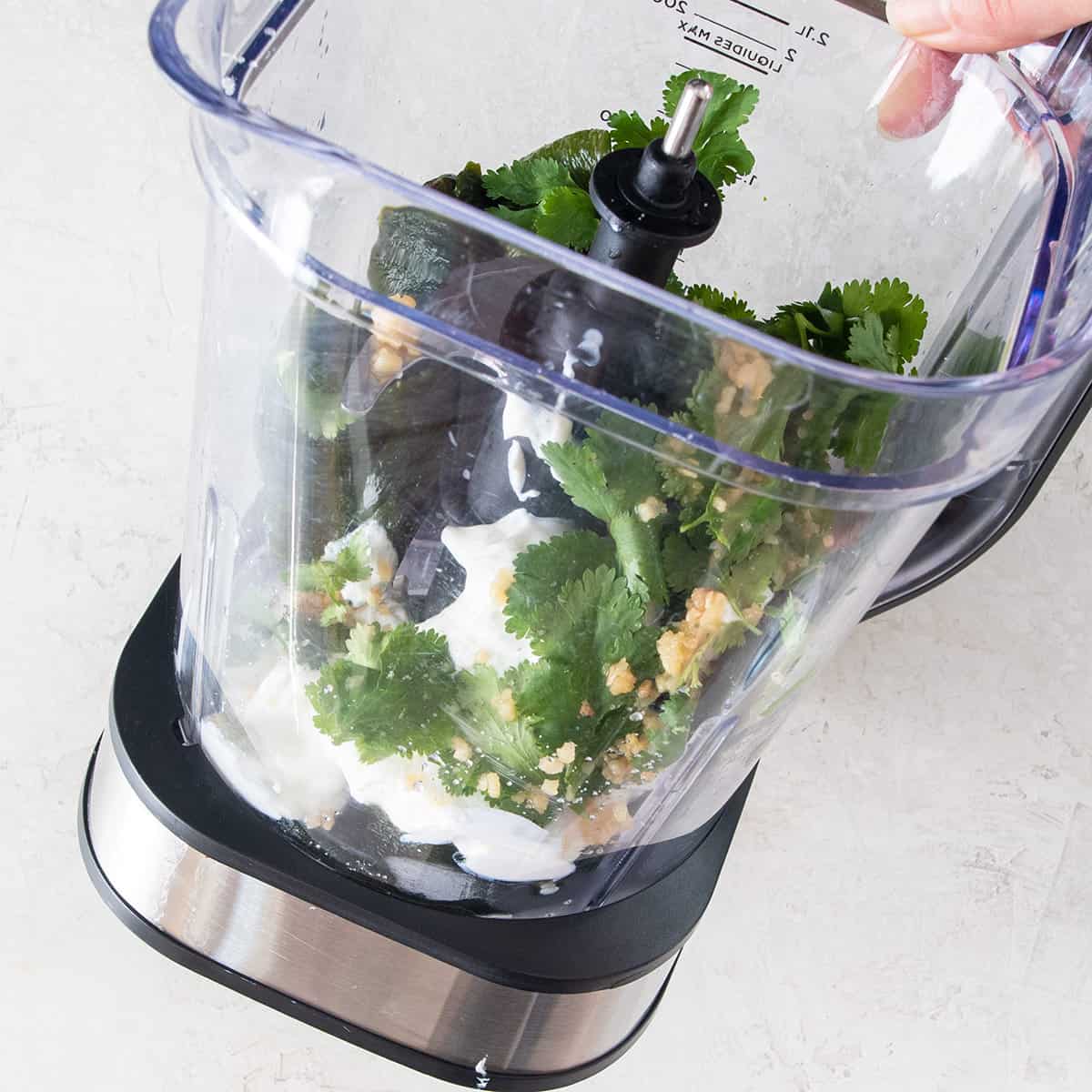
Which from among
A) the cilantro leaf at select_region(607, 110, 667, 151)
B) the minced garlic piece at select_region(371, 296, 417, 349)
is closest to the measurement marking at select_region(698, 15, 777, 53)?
the cilantro leaf at select_region(607, 110, 667, 151)

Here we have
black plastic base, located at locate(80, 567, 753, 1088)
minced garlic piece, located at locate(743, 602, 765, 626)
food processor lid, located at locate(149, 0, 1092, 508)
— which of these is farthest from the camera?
black plastic base, located at locate(80, 567, 753, 1088)

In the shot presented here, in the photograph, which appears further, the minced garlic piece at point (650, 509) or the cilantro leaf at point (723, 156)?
the cilantro leaf at point (723, 156)

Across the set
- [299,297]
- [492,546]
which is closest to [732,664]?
[492,546]

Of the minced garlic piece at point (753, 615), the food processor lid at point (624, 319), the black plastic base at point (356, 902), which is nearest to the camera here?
the food processor lid at point (624, 319)

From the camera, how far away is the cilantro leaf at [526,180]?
583mm

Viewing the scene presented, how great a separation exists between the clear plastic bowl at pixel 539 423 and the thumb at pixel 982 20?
1.2 inches

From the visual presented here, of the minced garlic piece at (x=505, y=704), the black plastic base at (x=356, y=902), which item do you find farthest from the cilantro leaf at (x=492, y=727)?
the black plastic base at (x=356, y=902)

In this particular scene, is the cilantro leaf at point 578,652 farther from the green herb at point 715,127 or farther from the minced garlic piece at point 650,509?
the green herb at point 715,127

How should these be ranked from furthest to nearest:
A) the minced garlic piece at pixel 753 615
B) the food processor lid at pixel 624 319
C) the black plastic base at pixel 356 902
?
the black plastic base at pixel 356 902 < the minced garlic piece at pixel 753 615 < the food processor lid at pixel 624 319

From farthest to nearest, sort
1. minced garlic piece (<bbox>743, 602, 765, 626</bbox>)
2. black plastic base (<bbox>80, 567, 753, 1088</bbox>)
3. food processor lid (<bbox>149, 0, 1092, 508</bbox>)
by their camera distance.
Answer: black plastic base (<bbox>80, 567, 753, 1088</bbox>)
minced garlic piece (<bbox>743, 602, 765, 626</bbox>)
food processor lid (<bbox>149, 0, 1092, 508</bbox>)

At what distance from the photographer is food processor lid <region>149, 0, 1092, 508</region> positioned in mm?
411

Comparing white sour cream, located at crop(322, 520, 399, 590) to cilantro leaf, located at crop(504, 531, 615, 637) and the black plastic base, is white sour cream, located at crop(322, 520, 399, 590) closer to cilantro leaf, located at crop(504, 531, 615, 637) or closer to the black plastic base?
cilantro leaf, located at crop(504, 531, 615, 637)

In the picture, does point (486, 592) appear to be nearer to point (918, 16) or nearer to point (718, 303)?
point (718, 303)

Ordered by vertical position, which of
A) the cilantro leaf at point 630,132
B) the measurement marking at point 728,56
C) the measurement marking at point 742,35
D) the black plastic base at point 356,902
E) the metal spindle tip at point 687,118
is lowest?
the black plastic base at point 356,902
